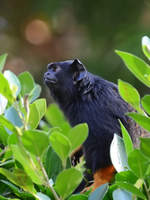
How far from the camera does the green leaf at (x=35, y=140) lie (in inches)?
31.4

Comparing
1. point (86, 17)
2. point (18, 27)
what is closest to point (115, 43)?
point (86, 17)

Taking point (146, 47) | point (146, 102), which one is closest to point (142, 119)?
point (146, 102)

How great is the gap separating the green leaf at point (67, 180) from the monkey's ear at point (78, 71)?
1069 millimetres

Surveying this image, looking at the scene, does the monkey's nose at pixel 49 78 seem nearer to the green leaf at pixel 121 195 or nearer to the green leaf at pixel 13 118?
the green leaf at pixel 13 118

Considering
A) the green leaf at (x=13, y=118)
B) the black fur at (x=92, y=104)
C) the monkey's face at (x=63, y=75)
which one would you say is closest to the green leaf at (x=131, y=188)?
the green leaf at (x=13, y=118)

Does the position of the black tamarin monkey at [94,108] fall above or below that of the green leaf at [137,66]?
below

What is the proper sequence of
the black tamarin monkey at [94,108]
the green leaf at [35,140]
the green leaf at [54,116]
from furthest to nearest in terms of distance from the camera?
1. the green leaf at [54,116]
2. the black tamarin monkey at [94,108]
3. the green leaf at [35,140]

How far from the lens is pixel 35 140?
2.64 feet

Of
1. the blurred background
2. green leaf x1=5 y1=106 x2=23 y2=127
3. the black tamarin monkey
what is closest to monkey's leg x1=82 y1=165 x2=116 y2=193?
the black tamarin monkey

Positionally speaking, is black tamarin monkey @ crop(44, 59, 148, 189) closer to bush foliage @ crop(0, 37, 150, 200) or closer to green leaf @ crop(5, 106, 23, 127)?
green leaf @ crop(5, 106, 23, 127)

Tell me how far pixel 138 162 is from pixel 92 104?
1.15 metres

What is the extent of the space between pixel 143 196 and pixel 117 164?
4.1 inches

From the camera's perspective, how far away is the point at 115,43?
4.45 m

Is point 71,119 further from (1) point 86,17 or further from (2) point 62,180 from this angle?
(1) point 86,17
